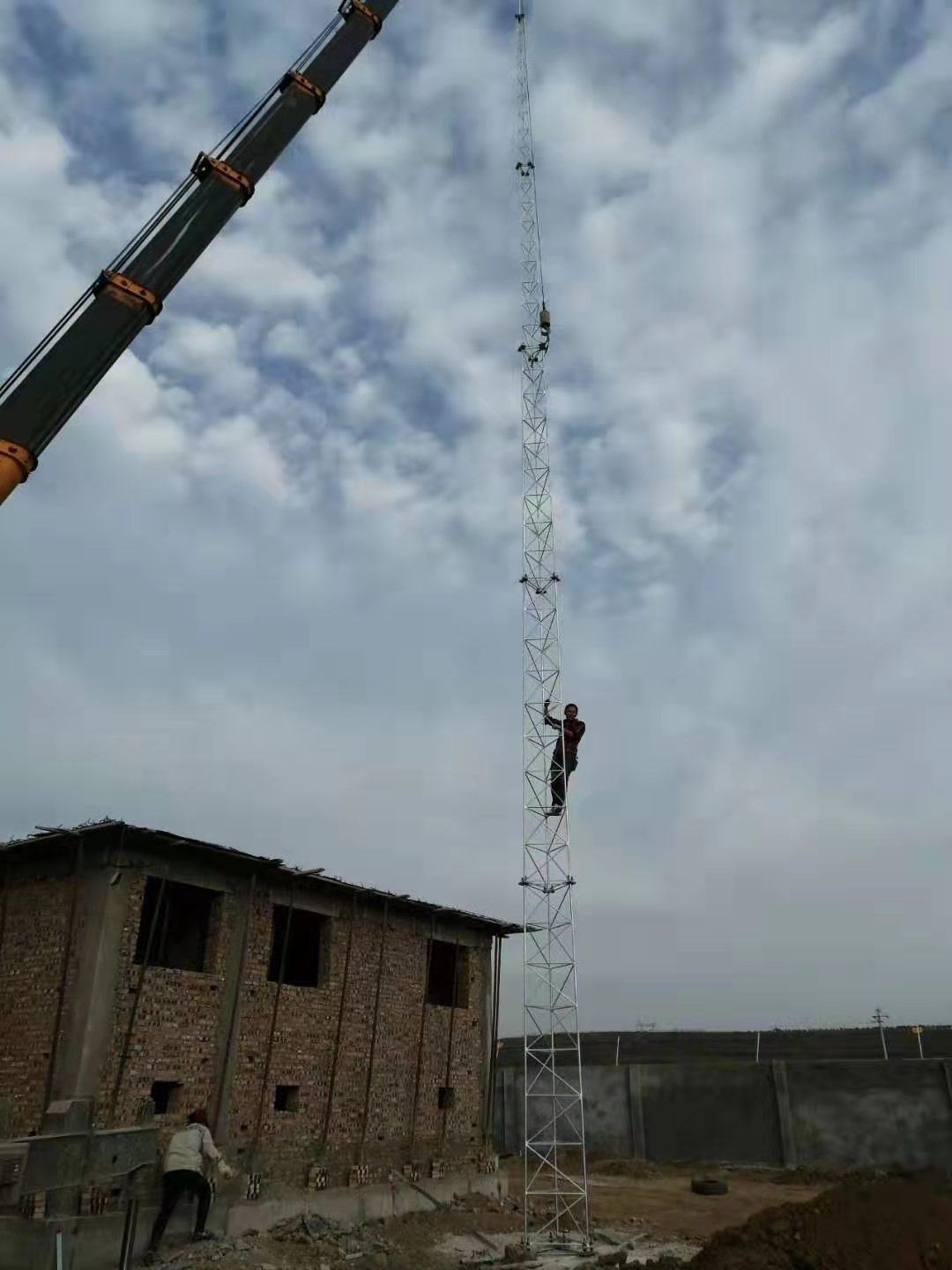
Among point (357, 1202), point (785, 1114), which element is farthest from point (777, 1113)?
point (357, 1202)

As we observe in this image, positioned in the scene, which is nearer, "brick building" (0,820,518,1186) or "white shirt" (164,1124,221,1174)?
"white shirt" (164,1124,221,1174)

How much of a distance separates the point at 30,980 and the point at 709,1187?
54.0 ft

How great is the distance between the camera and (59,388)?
1157 centimetres

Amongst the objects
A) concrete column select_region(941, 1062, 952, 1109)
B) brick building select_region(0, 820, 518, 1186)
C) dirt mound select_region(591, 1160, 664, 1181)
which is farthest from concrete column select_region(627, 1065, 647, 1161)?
brick building select_region(0, 820, 518, 1186)

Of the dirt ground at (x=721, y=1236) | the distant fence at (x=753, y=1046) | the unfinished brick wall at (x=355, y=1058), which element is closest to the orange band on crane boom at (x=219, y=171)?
the unfinished brick wall at (x=355, y=1058)

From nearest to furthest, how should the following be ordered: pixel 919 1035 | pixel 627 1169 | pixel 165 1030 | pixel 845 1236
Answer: pixel 845 1236, pixel 165 1030, pixel 627 1169, pixel 919 1035

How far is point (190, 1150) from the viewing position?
13.0 m

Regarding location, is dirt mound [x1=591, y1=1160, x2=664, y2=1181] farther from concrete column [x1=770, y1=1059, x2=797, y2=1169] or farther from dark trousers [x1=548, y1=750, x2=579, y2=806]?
dark trousers [x1=548, y1=750, x2=579, y2=806]

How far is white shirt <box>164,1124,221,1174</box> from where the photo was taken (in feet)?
42.5

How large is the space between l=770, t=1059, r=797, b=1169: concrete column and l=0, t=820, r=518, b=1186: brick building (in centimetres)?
954

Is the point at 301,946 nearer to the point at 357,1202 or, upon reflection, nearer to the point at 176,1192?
the point at 357,1202

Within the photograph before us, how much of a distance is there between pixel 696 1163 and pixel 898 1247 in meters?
16.6

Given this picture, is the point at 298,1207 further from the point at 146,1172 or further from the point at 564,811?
the point at 564,811

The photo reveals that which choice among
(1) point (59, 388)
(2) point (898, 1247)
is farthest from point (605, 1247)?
(1) point (59, 388)
